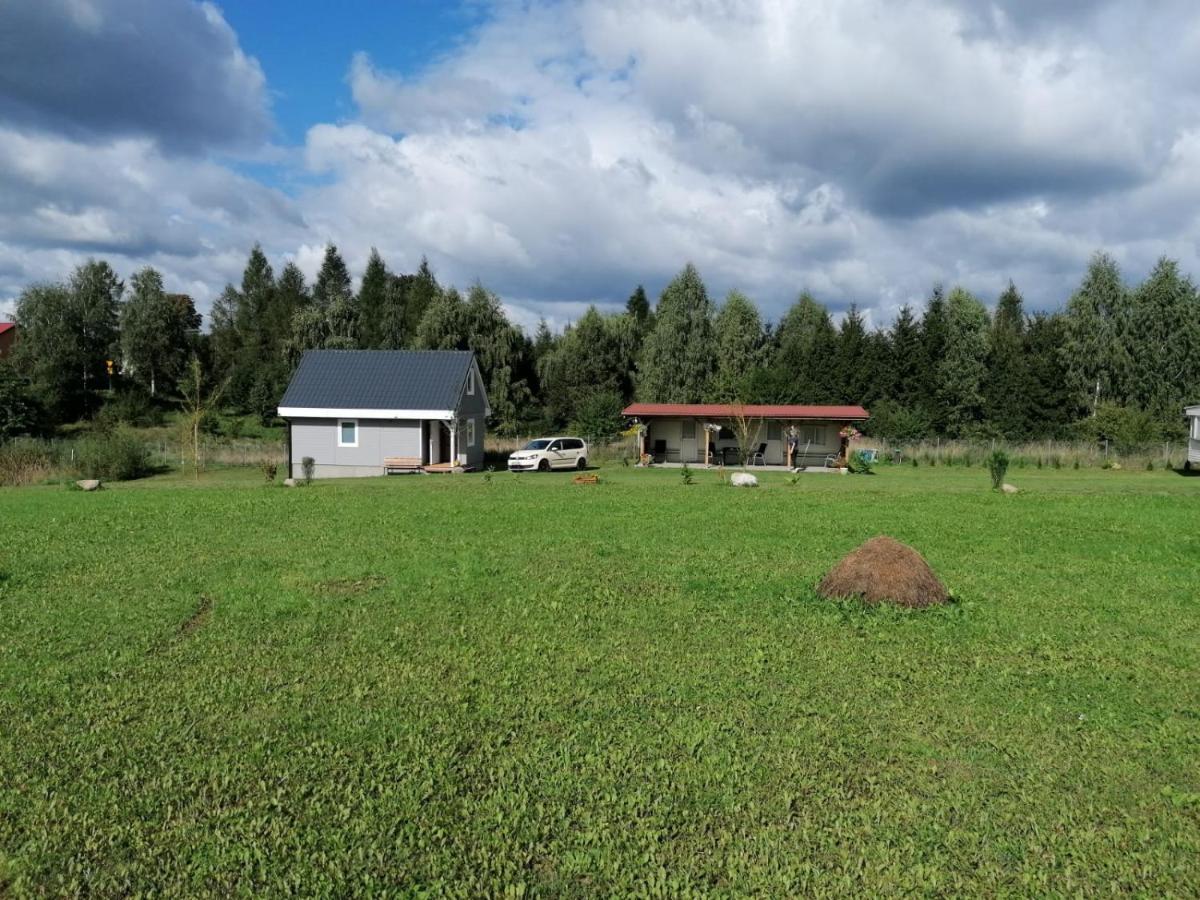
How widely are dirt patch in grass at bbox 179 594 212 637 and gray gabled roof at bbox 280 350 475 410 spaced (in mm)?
23253

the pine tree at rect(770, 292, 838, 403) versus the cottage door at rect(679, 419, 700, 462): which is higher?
the pine tree at rect(770, 292, 838, 403)

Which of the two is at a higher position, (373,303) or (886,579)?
(373,303)

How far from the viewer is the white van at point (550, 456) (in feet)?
104

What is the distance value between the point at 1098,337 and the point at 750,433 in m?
24.7

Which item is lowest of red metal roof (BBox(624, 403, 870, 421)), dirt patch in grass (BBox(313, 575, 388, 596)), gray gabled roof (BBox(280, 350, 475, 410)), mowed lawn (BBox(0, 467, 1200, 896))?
mowed lawn (BBox(0, 467, 1200, 896))

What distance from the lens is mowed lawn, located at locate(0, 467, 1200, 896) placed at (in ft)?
12.1

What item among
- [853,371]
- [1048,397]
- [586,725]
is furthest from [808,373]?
[586,725]

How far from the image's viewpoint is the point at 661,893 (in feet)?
11.3

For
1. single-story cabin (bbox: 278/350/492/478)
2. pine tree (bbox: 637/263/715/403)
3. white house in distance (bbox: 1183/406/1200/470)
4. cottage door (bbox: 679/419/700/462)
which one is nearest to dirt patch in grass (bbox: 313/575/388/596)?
single-story cabin (bbox: 278/350/492/478)

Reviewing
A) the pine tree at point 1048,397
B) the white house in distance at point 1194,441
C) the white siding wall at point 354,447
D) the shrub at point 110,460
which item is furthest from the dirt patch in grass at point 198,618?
the pine tree at point 1048,397

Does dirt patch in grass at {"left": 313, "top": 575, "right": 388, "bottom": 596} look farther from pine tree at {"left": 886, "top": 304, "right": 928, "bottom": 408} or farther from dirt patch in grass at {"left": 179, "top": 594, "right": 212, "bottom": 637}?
pine tree at {"left": 886, "top": 304, "right": 928, "bottom": 408}

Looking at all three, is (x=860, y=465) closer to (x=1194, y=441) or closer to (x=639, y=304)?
(x=1194, y=441)

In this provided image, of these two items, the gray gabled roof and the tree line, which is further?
the tree line

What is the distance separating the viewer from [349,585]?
927 cm
